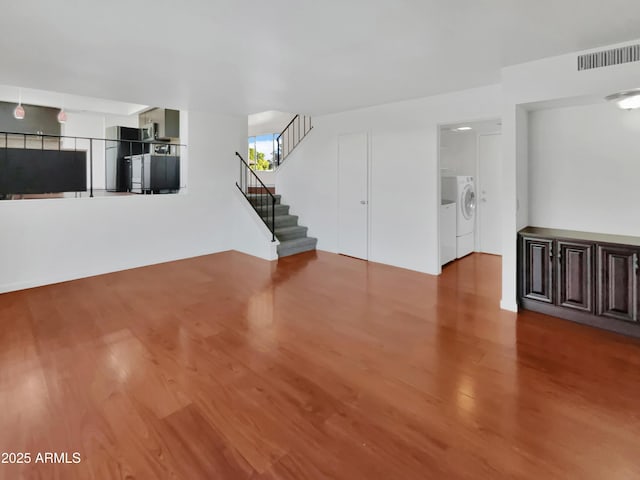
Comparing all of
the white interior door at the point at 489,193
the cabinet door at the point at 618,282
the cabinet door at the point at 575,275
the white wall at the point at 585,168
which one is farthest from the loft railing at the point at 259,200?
the cabinet door at the point at 618,282

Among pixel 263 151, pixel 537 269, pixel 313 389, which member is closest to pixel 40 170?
pixel 313 389

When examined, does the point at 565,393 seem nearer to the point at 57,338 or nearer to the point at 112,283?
the point at 57,338

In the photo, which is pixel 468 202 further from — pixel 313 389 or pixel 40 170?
pixel 40 170

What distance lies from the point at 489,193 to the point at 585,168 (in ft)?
8.83

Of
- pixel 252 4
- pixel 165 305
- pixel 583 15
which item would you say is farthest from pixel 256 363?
pixel 583 15

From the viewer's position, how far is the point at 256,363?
2803 mm

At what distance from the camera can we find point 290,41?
3.05m

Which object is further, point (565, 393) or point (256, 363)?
point (256, 363)

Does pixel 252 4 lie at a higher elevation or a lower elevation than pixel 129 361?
higher

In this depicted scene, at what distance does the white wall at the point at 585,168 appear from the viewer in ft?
11.9

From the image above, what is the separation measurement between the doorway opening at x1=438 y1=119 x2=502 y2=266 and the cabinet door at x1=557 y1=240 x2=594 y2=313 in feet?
7.57

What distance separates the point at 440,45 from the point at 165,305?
3.92 metres

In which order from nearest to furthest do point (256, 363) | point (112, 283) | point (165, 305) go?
point (256, 363)
point (165, 305)
point (112, 283)

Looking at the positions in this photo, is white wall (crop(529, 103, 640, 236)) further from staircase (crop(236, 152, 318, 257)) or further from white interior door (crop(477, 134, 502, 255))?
staircase (crop(236, 152, 318, 257))
